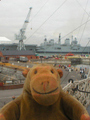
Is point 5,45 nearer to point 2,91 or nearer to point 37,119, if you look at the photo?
point 2,91

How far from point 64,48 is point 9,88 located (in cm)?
7186

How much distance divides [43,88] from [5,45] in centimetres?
7159

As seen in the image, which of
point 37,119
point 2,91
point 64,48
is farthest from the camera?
point 64,48

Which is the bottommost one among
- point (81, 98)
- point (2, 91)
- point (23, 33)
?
point (2, 91)

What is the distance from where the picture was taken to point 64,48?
271ft

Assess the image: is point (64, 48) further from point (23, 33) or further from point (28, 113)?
point (28, 113)

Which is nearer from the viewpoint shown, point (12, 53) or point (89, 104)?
point (89, 104)

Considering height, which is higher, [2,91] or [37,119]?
[37,119]

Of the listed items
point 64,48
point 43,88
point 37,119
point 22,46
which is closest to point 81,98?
point 37,119

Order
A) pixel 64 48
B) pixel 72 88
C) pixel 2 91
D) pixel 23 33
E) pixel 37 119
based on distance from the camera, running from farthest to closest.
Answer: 1. pixel 64 48
2. pixel 23 33
3. pixel 2 91
4. pixel 72 88
5. pixel 37 119

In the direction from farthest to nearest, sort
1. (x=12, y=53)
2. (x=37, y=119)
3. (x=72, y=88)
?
(x=12, y=53) → (x=72, y=88) → (x=37, y=119)

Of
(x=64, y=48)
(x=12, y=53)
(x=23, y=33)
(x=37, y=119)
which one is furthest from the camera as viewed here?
(x=64, y=48)

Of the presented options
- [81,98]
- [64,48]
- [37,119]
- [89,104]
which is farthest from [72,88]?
[64,48]

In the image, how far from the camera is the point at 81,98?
6.45 metres
